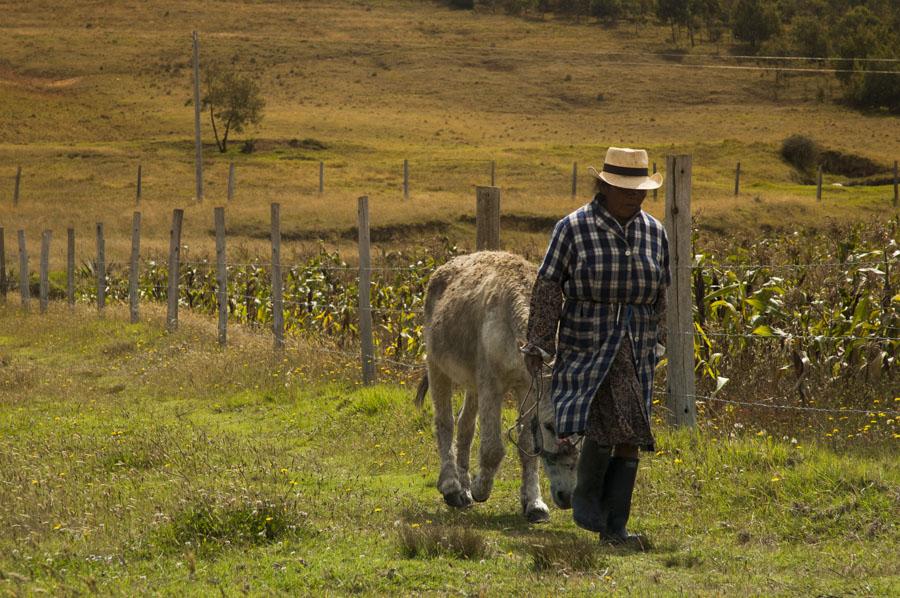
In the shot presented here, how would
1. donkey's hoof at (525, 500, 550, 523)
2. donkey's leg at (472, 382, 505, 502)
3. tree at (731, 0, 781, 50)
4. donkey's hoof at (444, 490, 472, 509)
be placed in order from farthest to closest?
1. tree at (731, 0, 781, 50)
2. donkey's hoof at (444, 490, 472, 509)
3. donkey's leg at (472, 382, 505, 502)
4. donkey's hoof at (525, 500, 550, 523)

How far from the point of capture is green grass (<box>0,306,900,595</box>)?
214 inches

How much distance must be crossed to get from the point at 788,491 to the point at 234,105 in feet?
197

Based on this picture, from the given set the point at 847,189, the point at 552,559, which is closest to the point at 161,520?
the point at 552,559

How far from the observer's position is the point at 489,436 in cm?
704

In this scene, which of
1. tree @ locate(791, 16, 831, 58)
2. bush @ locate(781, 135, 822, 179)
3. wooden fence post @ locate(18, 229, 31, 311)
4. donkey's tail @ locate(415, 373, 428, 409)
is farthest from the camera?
tree @ locate(791, 16, 831, 58)

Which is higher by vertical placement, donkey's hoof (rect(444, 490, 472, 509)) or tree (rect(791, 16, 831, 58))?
tree (rect(791, 16, 831, 58))

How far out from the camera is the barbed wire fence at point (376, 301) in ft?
27.6

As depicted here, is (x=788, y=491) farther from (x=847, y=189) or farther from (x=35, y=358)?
(x=847, y=189)

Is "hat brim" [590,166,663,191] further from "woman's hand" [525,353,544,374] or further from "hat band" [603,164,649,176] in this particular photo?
"woman's hand" [525,353,544,374]

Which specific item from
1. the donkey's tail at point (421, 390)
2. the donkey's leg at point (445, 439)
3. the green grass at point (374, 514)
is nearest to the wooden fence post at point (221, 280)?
the green grass at point (374, 514)

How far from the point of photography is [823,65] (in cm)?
9281

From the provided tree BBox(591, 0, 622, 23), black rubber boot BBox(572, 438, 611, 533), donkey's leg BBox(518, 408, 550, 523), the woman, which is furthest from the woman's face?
tree BBox(591, 0, 622, 23)

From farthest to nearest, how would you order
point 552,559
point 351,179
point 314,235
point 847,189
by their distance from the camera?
1. point 351,179
2. point 847,189
3. point 314,235
4. point 552,559

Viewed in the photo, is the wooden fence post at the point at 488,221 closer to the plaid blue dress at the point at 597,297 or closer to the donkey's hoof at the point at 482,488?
the donkey's hoof at the point at 482,488
